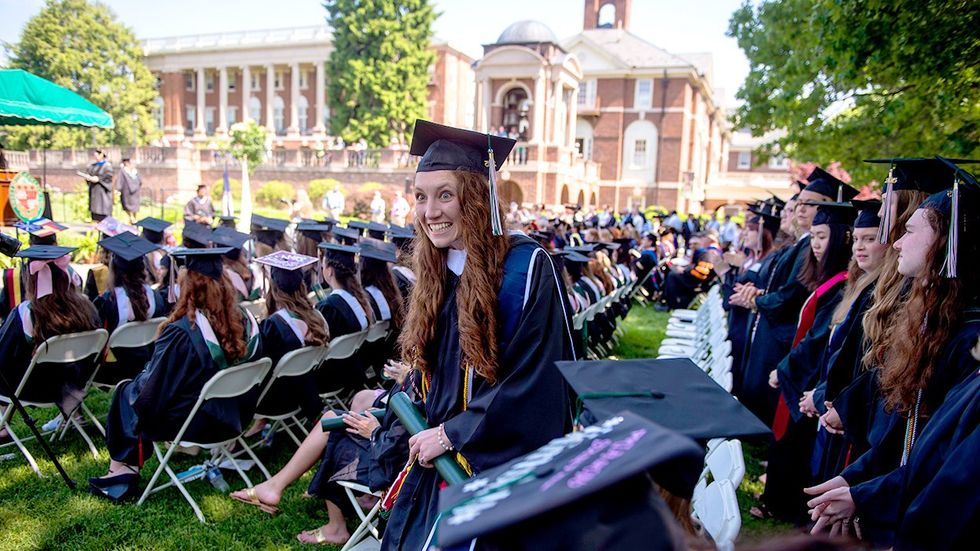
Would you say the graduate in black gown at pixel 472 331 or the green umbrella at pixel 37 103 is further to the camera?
the green umbrella at pixel 37 103

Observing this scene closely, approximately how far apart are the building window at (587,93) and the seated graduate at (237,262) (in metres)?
35.5

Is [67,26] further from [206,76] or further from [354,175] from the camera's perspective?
[354,175]

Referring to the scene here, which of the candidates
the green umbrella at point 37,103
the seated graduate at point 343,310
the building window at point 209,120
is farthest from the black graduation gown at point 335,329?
the building window at point 209,120

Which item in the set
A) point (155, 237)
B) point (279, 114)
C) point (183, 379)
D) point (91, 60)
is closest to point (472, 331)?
point (183, 379)

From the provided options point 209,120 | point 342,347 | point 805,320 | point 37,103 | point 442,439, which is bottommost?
point 342,347

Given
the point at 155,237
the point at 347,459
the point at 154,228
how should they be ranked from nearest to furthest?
the point at 347,459 < the point at 154,228 < the point at 155,237

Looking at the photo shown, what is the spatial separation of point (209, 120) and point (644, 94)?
110ft

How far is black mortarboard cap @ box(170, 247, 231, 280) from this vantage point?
3553 mm

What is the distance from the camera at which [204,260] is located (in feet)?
11.8

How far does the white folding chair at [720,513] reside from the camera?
73.0 inches

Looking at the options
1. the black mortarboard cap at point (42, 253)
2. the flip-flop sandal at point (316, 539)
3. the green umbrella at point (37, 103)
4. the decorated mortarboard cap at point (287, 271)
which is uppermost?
the green umbrella at point (37, 103)

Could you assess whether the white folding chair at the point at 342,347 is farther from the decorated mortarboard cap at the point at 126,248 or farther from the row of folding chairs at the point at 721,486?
the row of folding chairs at the point at 721,486

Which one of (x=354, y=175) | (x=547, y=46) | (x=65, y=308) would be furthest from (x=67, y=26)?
(x=65, y=308)

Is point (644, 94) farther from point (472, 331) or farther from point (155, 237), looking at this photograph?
point (472, 331)
